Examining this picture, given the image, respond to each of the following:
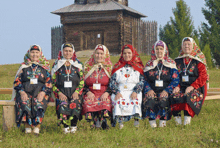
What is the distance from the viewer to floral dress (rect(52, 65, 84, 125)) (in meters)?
5.23

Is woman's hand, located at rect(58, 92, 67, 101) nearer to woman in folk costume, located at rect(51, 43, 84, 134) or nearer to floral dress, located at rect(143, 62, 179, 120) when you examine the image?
woman in folk costume, located at rect(51, 43, 84, 134)

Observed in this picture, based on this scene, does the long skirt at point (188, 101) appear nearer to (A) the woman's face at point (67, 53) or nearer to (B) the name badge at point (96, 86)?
(B) the name badge at point (96, 86)

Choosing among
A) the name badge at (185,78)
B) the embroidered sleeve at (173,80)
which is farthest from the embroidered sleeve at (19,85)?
the name badge at (185,78)

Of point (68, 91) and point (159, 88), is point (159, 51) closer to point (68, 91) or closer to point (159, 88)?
point (159, 88)

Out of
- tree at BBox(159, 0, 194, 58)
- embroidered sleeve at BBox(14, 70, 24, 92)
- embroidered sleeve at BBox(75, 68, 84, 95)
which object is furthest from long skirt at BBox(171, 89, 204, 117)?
tree at BBox(159, 0, 194, 58)

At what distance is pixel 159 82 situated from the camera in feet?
18.0

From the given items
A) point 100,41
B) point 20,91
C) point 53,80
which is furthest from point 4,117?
point 100,41

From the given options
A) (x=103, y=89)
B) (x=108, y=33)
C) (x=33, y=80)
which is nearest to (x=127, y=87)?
(x=103, y=89)

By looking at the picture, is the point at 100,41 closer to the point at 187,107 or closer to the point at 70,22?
the point at 70,22

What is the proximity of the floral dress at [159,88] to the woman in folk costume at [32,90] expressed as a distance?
179 centimetres

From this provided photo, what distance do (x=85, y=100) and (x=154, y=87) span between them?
128 cm

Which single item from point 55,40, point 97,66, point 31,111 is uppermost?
point 55,40

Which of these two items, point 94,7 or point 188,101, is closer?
point 188,101

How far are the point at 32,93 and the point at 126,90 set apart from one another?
5.48 ft
